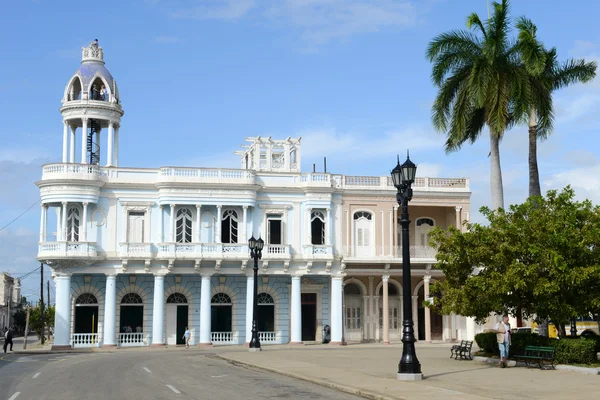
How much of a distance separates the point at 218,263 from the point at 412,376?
89.3ft

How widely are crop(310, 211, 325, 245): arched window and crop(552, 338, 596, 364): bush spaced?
25.9 m

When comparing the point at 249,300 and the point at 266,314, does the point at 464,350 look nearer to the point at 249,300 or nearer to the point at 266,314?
the point at 249,300

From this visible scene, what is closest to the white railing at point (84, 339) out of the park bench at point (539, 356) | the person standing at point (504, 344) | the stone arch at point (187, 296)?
the stone arch at point (187, 296)

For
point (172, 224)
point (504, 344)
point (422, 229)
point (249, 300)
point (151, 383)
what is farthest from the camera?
point (422, 229)

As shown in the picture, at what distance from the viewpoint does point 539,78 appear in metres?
36.8

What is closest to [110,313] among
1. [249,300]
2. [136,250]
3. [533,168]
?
[136,250]

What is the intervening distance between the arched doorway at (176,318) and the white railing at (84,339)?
168 inches

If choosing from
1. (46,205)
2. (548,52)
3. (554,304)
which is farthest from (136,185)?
(554,304)

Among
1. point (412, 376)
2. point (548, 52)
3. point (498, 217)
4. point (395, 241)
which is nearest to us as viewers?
point (412, 376)

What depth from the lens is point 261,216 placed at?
49.2 meters

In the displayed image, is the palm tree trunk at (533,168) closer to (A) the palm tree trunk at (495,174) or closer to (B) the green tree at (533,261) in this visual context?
(A) the palm tree trunk at (495,174)

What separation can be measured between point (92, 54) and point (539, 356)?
118 ft

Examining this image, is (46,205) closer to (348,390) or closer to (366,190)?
(366,190)

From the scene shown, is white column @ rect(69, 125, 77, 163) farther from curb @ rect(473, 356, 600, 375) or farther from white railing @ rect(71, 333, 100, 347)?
curb @ rect(473, 356, 600, 375)
